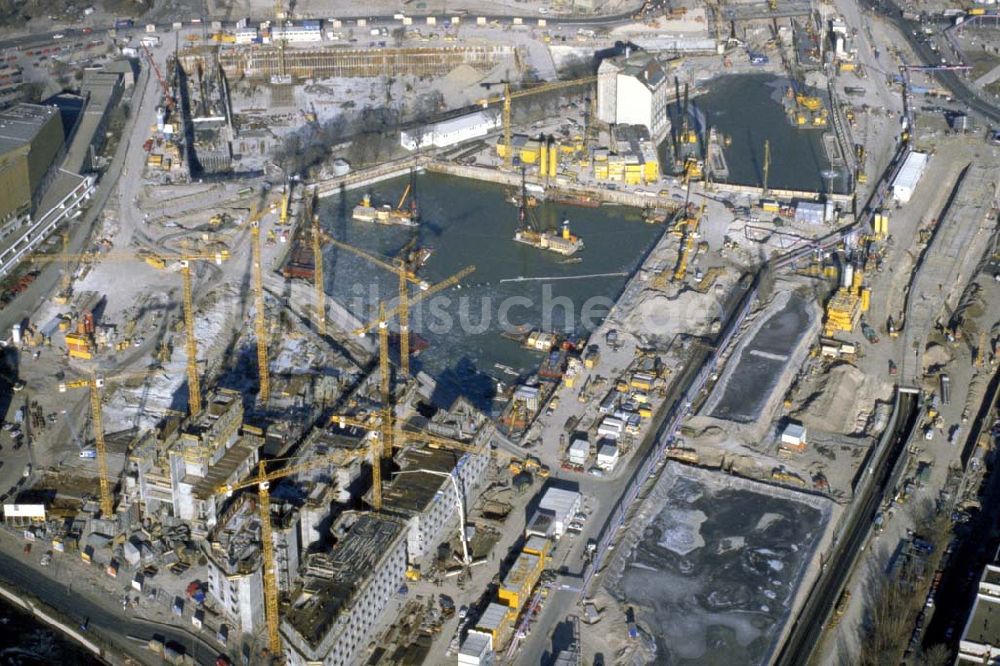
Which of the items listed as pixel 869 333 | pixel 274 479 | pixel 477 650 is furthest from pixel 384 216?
pixel 477 650

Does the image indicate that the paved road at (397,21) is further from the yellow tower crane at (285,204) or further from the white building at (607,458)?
the white building at (607,458)

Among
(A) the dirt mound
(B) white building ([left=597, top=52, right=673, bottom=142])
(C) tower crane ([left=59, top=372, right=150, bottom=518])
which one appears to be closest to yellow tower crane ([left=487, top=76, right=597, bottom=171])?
(B) white building ([left=597, top=52, right=673, bottom=142])

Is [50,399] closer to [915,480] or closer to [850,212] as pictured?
[915,480]

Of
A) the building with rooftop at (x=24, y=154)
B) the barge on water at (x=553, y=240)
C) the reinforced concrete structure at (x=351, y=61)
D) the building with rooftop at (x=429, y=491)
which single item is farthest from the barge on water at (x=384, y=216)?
the building with rooftop at (x=429, y=491)

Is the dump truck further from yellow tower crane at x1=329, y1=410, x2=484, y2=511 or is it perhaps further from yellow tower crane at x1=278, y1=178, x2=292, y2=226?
yellow tower crane at x1=278, y1=178, x2=292, y2=226

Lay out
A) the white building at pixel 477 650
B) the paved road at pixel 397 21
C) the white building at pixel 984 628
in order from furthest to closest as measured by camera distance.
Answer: the paved road at pixel 397 21, the white building at pixel 984 628, the white building at pixel 477 650

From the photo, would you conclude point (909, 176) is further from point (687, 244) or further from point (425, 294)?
point (425, 294)
